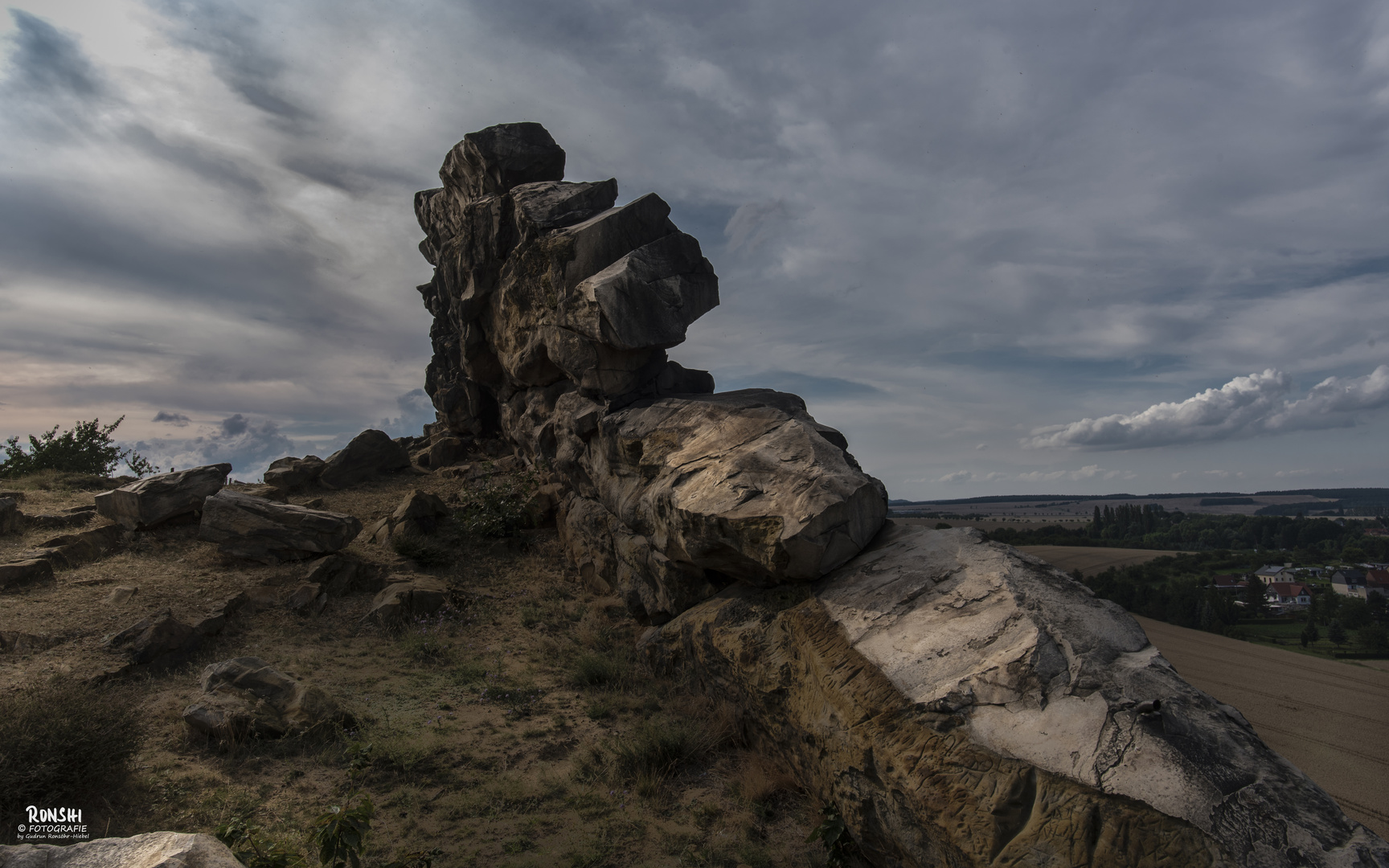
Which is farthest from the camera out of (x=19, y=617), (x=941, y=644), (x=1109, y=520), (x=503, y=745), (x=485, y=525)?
(x=1109, y=520)

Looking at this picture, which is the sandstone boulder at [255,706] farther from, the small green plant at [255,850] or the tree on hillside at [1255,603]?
the tree on hillside at [1255,603]

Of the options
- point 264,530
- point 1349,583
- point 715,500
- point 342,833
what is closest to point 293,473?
point 264,530

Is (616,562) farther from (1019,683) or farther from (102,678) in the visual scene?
(1019,683)

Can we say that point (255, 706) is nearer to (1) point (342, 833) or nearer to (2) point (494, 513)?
(1) point (342, 833)

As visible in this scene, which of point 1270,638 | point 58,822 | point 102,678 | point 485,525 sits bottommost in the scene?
point 1270,638

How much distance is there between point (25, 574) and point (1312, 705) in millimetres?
24634

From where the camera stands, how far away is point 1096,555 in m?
21.5

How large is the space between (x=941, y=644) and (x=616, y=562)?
30.5 ft

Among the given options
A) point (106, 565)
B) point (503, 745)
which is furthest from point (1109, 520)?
point (106, 565)

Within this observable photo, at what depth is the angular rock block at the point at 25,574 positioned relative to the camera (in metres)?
11.1

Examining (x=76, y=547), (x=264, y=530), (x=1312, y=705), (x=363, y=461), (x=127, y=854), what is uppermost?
(x=363, y=461)

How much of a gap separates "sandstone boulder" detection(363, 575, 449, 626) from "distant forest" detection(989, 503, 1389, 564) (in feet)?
46.7

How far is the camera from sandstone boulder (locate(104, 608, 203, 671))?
922 centimetres

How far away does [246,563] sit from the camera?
13.2 m
